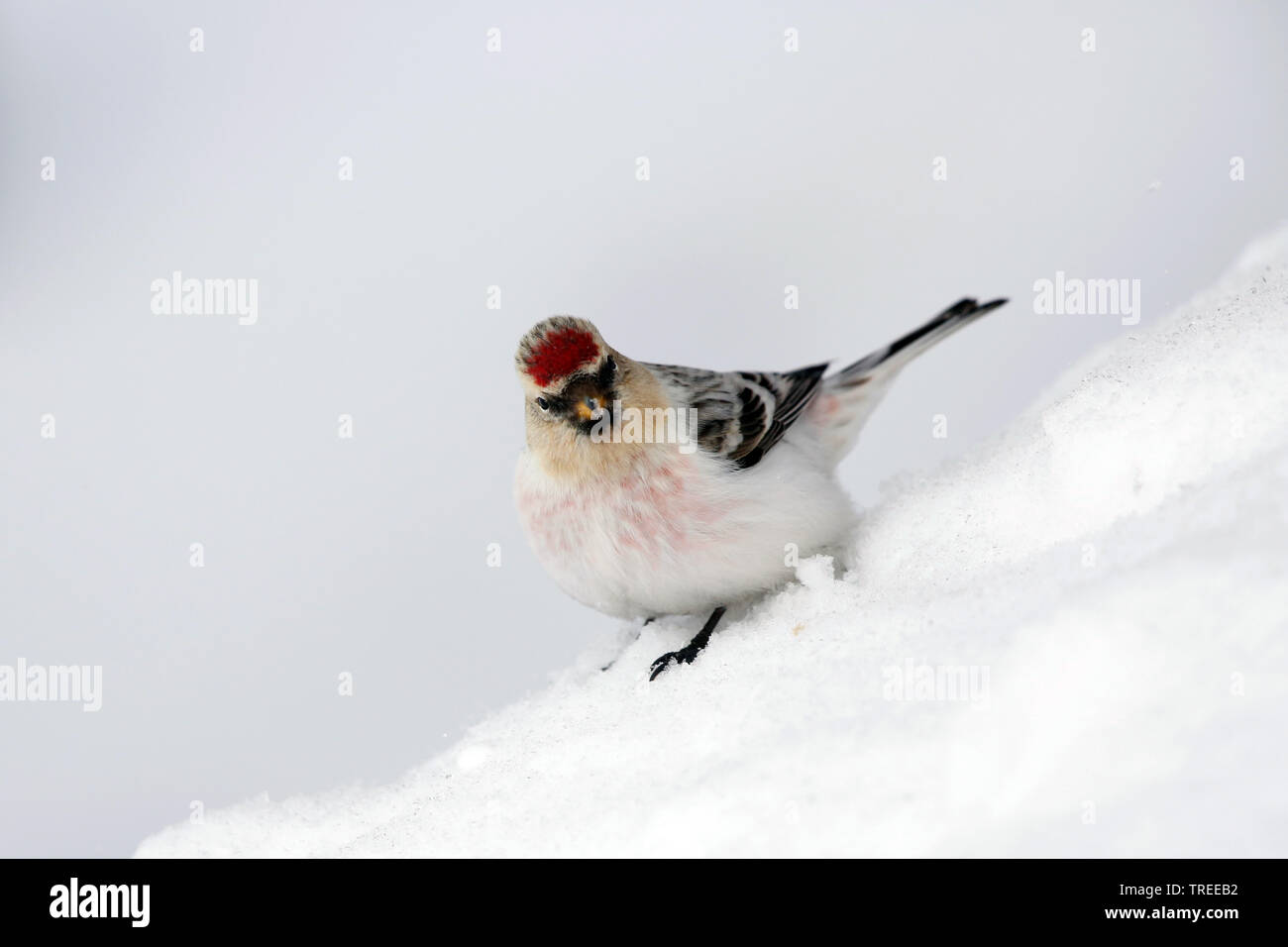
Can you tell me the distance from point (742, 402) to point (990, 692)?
1404mm

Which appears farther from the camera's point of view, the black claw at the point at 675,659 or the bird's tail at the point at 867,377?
the bird's tail at the point at 867,377

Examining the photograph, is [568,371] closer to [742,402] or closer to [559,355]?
[559,355]

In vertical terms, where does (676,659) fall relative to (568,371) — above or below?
below

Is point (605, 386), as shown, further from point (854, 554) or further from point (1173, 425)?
point (1173, 425)

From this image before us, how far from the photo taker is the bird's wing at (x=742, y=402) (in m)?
2.70

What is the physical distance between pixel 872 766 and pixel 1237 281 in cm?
207

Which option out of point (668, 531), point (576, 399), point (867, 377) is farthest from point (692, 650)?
point (867, 377)

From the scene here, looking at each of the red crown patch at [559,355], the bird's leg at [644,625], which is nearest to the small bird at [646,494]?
the red crown patch at [559,355]

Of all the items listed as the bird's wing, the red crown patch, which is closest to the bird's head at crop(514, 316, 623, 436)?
the red crown patch

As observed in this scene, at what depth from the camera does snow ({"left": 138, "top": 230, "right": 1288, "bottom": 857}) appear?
137cm

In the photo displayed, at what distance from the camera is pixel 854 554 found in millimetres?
2682

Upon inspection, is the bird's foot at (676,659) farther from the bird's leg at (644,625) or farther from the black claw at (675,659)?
the bird's leg at (644,625)

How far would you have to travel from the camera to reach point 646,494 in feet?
8.21

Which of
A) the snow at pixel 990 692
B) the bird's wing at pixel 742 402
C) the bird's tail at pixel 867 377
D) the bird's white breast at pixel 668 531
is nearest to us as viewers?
the snow at pixel 990 692
